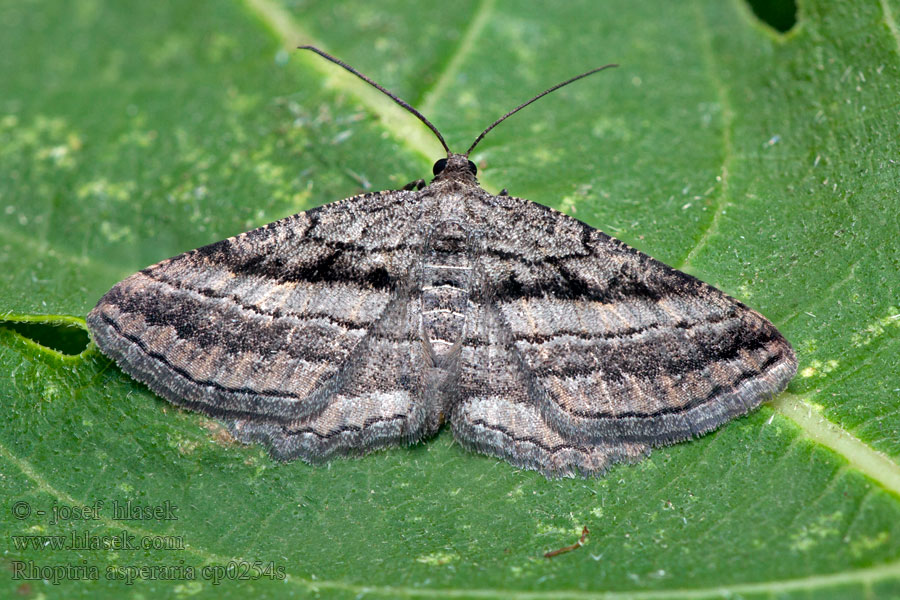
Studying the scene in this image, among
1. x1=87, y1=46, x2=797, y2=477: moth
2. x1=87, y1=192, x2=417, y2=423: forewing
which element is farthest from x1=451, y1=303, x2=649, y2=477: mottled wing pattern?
x1=87, y1=192, x2=417, y2=423: forewing

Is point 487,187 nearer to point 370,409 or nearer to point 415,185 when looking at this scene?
point 415,185

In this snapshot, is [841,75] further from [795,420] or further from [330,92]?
[330,92]

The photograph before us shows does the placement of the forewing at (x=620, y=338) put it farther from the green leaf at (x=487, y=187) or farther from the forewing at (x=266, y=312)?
the forewing at (x=266, y=312)

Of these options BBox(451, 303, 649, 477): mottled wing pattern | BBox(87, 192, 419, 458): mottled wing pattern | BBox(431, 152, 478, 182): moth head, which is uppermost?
BBox(431, 152, 478, 182): moth head

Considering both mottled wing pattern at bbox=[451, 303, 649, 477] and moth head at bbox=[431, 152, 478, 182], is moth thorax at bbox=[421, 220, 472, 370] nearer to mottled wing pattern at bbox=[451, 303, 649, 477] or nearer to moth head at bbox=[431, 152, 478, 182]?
mottled wing pattern at bbox=[451, 303, 649, 477]

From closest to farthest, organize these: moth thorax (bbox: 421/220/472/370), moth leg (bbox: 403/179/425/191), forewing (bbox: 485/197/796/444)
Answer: forewing (bbox: 485/197/796/444), moth thorax (bbox: 421/220/472/370), moth leg (bbox: 403/179/425/191)
